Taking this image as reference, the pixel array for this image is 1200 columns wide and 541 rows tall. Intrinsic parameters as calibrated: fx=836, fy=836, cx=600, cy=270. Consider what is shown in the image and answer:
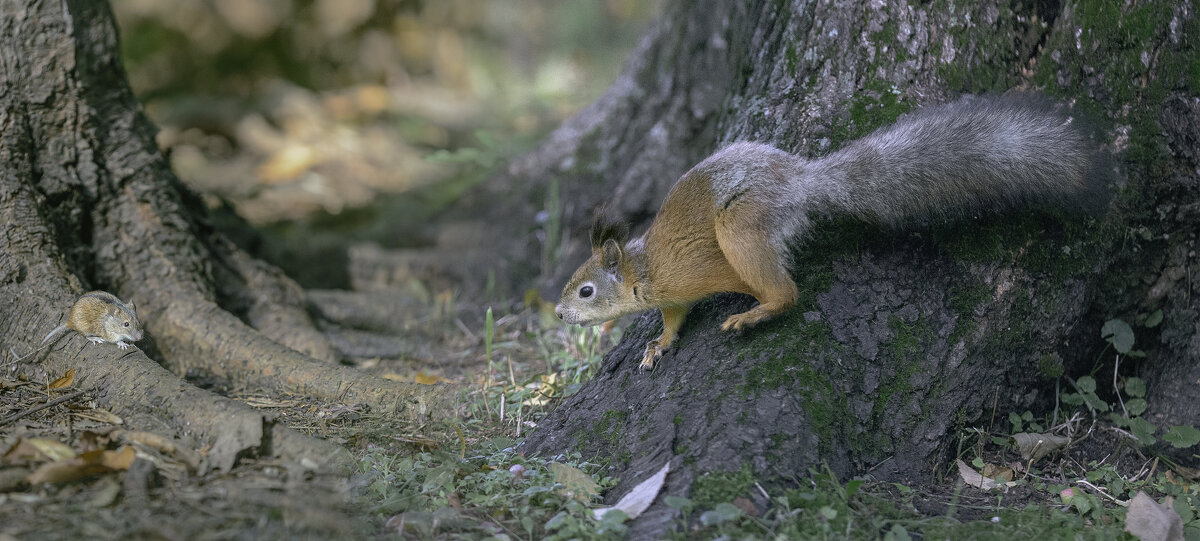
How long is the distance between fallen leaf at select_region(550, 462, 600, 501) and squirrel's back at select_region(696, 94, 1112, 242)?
1116mm

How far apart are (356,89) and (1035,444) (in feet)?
29.6

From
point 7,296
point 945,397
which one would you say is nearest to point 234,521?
point 7,296

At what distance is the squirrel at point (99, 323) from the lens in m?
3.36

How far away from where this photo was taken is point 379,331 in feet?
17.6

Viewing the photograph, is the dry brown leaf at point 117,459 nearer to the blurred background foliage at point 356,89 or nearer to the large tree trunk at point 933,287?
the large tree trunk at point 933,287

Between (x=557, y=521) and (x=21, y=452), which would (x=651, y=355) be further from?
(x=21, y=452)

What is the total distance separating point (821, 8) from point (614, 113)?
109 inches

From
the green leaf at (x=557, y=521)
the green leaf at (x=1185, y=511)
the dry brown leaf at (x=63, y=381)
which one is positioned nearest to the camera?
the green leaf at (x=557, y=521)

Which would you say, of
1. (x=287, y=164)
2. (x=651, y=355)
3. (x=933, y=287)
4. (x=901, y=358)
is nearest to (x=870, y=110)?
(x=933, y=287)

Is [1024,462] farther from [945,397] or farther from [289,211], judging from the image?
[289,211]

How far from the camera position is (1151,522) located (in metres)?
2.58

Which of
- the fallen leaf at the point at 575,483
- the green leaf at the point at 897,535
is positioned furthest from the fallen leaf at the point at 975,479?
the fallen leaf at the point at 575,483

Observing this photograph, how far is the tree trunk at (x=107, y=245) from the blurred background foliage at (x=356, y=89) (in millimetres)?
2930

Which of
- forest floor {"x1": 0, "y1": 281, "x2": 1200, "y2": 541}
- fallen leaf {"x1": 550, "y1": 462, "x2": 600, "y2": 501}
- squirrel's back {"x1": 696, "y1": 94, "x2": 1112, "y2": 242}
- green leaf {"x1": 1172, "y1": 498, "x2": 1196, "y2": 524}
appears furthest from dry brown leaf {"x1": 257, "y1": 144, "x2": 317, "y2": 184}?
green leaf {"x1": 1172, "y1": 498, "x2": 1196, "y2": 524}
